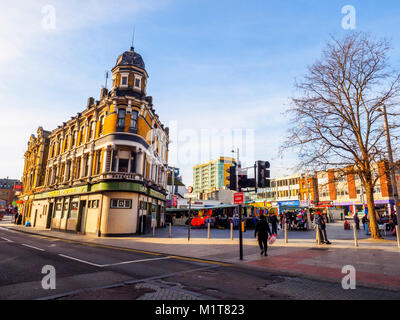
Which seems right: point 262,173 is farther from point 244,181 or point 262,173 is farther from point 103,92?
point 103,92

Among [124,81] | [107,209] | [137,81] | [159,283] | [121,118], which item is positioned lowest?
[159,283]

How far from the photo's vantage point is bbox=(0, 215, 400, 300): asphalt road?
5562 millimetres

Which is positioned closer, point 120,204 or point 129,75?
point 120,204

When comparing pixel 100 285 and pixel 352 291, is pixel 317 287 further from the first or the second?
pixel 100 285

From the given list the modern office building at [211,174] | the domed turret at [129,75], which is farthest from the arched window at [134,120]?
the modern office building at [211,174]

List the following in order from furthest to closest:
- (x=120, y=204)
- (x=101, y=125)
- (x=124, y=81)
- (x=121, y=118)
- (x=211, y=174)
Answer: (x=211, y=174), (x=124, y=81), (x=101, y=125), (x=121, y=118), (x=120, y=204)

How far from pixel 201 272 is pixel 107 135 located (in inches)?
749

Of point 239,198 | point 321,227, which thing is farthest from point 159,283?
point 321,227

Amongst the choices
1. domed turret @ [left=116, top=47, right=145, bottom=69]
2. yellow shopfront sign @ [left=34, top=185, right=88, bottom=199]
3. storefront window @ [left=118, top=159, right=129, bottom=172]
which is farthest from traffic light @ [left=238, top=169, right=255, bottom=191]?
domed turret @ [left=116, top=47, right=145, bottom=69]

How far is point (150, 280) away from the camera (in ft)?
22.8

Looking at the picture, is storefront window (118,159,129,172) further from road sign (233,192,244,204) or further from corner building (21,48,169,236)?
road sign (233,192,244,204)

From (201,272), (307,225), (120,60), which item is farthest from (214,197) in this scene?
(201,272)

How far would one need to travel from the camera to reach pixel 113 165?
77.5 feet

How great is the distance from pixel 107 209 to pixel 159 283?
1709 centimetres
